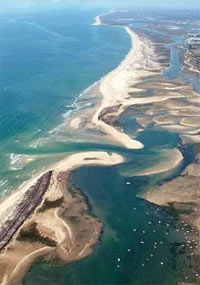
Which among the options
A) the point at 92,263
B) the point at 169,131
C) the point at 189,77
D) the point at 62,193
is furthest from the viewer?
the point at 189,77

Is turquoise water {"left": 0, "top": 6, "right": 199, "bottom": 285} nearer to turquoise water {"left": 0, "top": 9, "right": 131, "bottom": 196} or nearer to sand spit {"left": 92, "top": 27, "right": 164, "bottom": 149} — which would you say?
turquoise water {"left": 0, "top": 9, "right": 131, "bottom": 196}

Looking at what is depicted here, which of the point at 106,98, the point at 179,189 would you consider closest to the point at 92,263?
the point at 179,189

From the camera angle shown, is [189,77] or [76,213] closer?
[76,213]

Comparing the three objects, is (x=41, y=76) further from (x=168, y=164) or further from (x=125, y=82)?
(x=168, y=164)

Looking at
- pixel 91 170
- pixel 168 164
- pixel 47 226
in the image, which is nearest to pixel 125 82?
pixel 168 164

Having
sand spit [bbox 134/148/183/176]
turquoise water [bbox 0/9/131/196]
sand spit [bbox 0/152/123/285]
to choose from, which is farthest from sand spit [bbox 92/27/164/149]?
sand spit [bbox 0/152/123/285]

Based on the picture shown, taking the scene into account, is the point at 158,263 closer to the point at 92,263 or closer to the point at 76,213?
the point at 92,263
